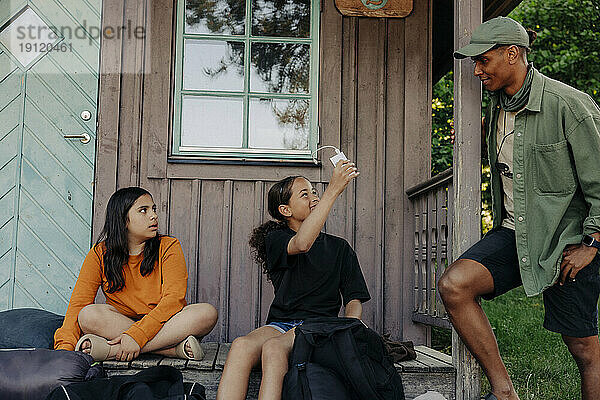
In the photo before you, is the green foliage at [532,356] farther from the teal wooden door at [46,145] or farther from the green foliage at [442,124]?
the green foliage at [442,124]

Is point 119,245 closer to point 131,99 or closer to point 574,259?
point 131,99

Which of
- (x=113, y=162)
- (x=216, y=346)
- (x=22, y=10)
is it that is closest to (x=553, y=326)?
(x=216, y=346)

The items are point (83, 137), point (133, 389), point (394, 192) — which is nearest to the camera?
point (133, 389)

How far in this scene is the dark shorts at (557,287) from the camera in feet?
9.45

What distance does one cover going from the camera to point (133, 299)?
11.7ft

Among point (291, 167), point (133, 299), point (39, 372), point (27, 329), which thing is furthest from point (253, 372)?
point (291, 167)

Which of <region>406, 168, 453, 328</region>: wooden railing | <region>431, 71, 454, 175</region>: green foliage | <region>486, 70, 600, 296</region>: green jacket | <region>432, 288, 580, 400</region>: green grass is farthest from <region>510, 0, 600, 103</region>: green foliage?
<region>486, 70, 600, 296</region>: green jacket

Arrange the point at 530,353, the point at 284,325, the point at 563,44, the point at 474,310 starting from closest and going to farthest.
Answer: the point at 474,310 → the point at 284,325 → the point at 530,353 → the point at 563,44

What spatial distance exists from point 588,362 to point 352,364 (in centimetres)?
100

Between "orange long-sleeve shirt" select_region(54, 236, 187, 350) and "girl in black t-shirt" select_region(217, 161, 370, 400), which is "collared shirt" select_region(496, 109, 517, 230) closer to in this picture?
"girl in black t-shirt" select_region(217, 161, 370, 400)

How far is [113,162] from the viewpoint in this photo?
14.2 feet

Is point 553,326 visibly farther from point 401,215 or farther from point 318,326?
point 401,215

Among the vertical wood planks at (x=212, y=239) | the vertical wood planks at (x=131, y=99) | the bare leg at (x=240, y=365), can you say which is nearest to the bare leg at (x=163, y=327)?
the bare leg at (x=240, y=365)

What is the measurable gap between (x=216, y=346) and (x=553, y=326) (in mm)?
1946
